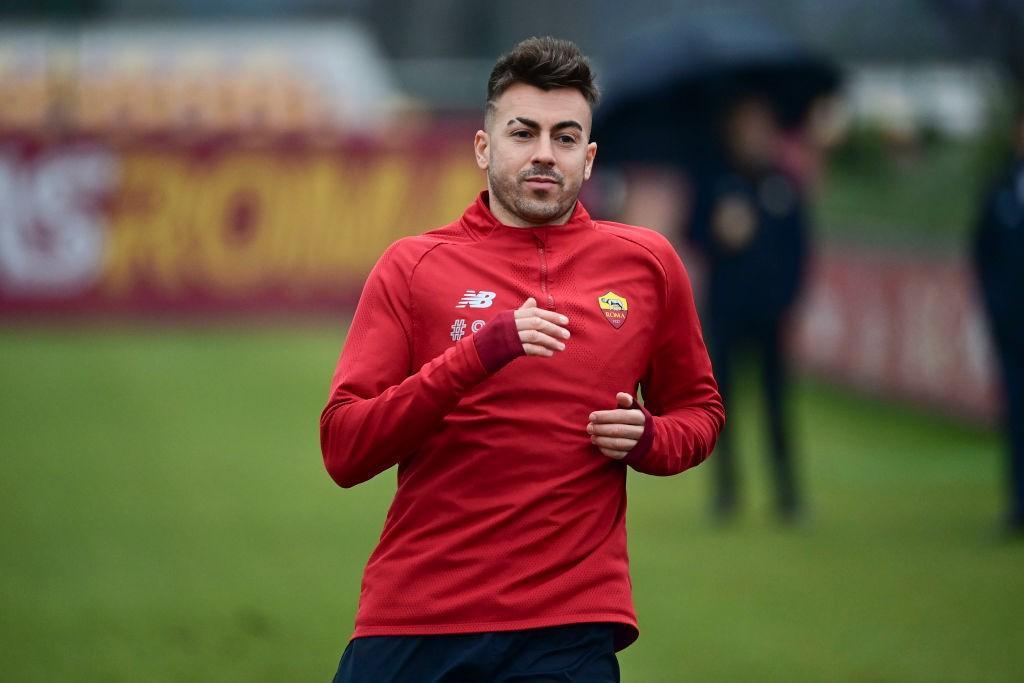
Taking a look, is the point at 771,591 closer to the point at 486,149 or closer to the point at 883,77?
the point at 486,149

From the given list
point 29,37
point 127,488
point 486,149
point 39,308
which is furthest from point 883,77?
point 486,149

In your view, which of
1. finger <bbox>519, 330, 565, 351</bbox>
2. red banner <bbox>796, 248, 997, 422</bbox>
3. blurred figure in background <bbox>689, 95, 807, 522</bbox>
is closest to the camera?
finger <bbox>519, 330, 565, 351</bbox>

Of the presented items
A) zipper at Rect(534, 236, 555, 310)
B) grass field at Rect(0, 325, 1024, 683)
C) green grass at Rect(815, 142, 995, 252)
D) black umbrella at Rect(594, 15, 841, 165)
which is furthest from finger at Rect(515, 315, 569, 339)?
green grass at Rect(815, 142, 995, 252)

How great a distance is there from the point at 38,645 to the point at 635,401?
446 centimetres

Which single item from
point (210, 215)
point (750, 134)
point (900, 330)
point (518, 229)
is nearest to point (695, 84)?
point (750, 134)

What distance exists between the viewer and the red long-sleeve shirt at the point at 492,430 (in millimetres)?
3822

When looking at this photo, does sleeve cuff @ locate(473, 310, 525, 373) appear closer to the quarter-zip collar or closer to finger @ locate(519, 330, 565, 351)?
finger @ locate(519, 330, 565, 351)

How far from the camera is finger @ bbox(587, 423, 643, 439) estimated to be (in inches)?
152

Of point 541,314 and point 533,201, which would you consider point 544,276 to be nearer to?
point 533,201

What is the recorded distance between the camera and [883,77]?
92.9 ft

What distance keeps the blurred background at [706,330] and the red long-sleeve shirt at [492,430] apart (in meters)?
3.32

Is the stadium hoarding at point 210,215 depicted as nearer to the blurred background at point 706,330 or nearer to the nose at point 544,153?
the blurred background at point 706,330

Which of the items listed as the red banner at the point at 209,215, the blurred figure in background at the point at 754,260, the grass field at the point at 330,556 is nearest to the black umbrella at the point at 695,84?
the blurred figure in background at the point at 754,260

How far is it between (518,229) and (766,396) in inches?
274
